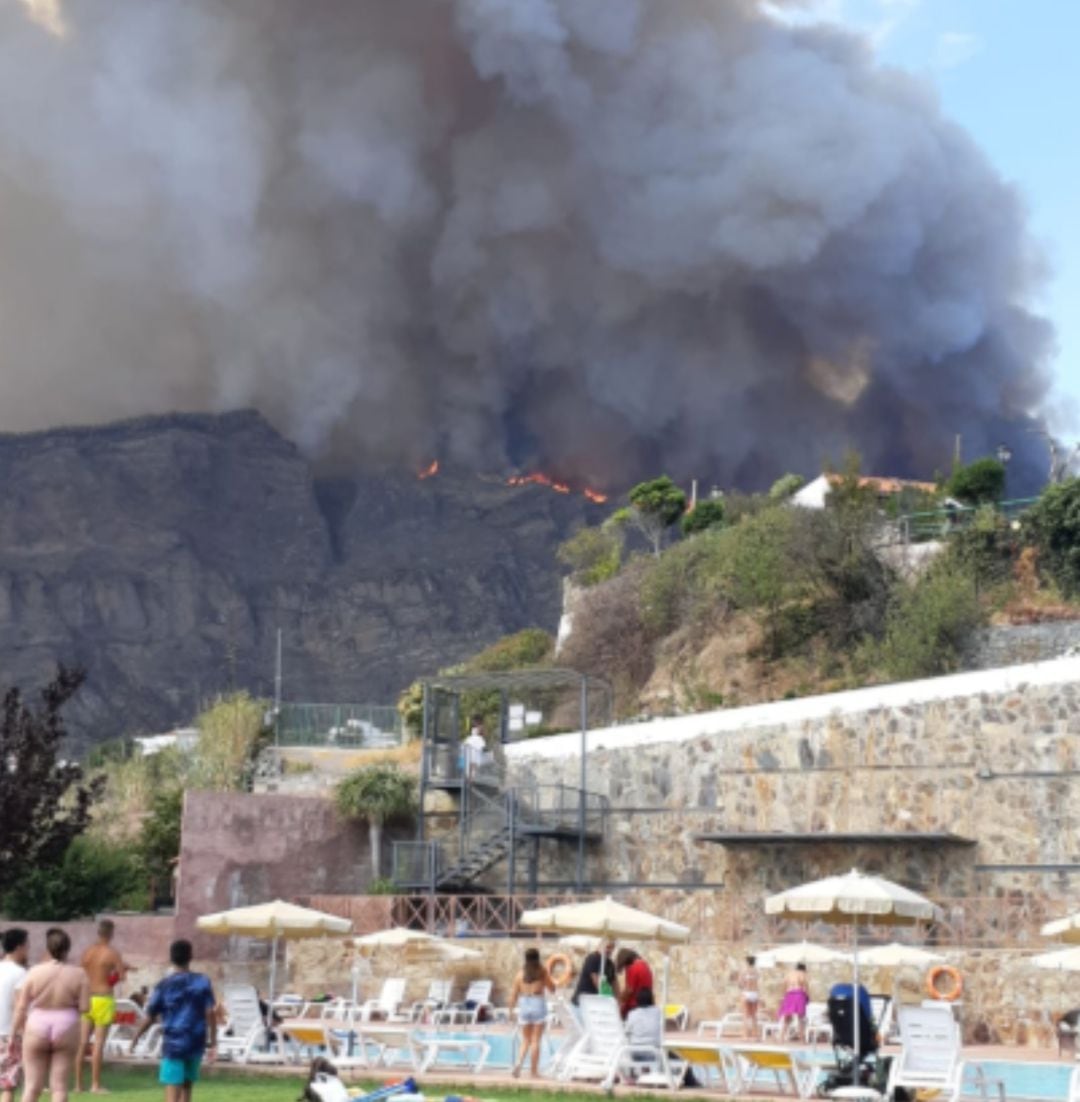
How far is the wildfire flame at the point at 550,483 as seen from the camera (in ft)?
274

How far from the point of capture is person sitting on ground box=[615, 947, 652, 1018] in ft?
58.9

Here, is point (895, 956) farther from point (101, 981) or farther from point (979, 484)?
point (979, 484)

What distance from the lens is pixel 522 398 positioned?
8356 centimetres

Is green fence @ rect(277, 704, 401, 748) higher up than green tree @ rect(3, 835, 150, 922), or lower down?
higher up

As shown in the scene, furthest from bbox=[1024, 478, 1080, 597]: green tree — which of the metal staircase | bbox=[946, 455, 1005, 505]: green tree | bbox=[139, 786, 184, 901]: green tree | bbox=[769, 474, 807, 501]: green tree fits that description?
bbox=[139, 786, 184, 901]: green tree

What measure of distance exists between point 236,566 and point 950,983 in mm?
61743

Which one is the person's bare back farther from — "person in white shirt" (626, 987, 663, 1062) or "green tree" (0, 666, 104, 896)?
"green tree" (0, 666, 104, 896)

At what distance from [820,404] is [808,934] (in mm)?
42010

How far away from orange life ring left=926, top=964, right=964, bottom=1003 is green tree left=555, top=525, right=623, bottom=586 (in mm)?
24813

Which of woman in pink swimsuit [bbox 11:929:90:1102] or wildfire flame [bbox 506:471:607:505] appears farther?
wildfire flame [bbox 506:471:607:505]

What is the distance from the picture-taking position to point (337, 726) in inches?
1734

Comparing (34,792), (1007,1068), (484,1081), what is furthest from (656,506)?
(484,1081)

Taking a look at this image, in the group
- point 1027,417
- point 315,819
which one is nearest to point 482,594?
point 1027,417

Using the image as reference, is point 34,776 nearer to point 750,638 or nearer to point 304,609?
point 750,638
